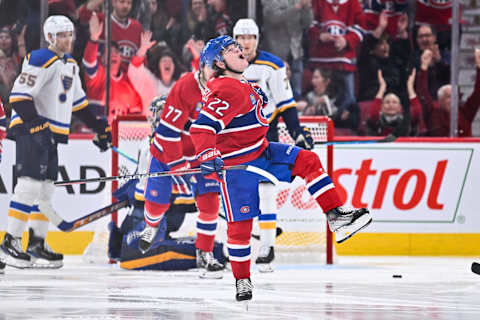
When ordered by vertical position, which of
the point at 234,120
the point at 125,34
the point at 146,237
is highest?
the point at 125,34

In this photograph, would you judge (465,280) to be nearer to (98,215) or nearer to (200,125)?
(200,125)

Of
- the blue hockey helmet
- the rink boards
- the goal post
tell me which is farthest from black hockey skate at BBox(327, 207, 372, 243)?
the rink boards

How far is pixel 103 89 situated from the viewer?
725cm

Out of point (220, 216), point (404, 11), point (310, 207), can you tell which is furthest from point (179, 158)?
point (404, 11)

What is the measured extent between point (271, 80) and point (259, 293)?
1.86 metres

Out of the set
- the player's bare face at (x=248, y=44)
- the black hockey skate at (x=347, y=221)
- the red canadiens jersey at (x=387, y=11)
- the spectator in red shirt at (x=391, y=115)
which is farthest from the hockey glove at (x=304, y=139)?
the red canadiens jersey at (x=387, y=11)

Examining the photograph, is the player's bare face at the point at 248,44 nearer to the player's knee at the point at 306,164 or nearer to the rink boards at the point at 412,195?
the rink boards at the point at 412,195

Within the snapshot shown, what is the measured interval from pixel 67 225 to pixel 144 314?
268 centimetres

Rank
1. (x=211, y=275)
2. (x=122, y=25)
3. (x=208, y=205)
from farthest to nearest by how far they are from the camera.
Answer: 1. (x=122, y=25)
2. (x=208, y=205)
3. (x=211, y=275)

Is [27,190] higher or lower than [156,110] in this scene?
lower

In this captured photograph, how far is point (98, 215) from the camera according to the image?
6.24 meters

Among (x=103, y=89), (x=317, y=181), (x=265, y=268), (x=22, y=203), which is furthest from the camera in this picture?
(x=103, y=89)

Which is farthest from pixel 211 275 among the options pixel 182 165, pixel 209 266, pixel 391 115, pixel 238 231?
pixel 391 115

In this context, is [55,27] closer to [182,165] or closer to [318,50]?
[182,165]
